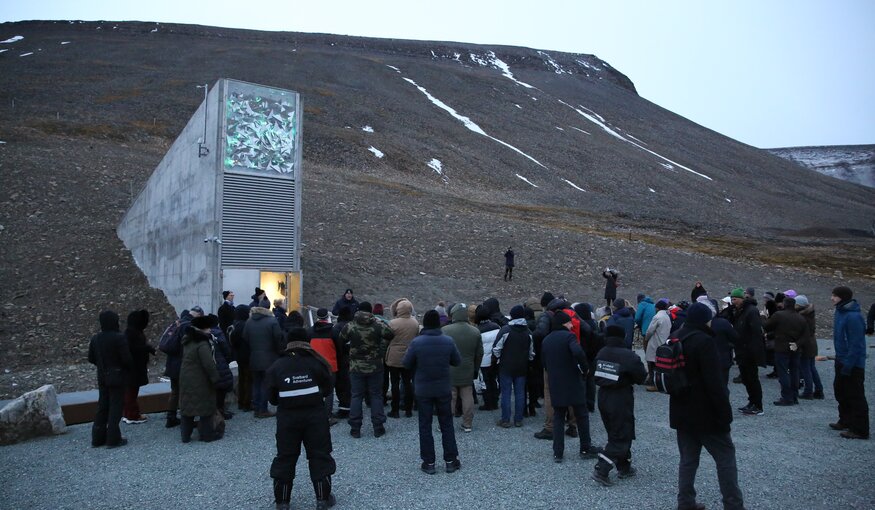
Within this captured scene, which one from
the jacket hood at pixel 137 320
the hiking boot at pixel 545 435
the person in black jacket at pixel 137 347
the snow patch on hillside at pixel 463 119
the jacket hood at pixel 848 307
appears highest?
the snow patch on hillside at pixel 463 119

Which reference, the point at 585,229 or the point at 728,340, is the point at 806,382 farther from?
the point at 585,229

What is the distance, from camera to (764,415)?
880 centimetres

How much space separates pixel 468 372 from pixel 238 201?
363 inches

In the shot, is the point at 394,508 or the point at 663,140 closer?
the point at 394,508

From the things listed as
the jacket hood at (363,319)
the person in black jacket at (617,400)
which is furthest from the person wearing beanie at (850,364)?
the jacket hood at (363,319)

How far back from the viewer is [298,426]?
17.6 feet

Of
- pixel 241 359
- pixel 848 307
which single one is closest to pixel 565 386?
pixel 848 307

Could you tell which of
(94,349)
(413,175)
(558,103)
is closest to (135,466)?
(94,349)

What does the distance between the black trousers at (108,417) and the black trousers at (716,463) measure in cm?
646

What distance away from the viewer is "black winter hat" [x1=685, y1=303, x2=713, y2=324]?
508 cm

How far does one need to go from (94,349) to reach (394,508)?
458 cm

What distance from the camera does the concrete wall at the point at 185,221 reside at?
14758 mm

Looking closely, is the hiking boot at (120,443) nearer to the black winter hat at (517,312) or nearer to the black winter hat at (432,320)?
the black winter hat at (432,320)

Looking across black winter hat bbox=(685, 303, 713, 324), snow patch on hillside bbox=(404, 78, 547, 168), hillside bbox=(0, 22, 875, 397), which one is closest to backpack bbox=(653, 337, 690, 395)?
black winter hat bbox=(685, 303, 713, 324)
